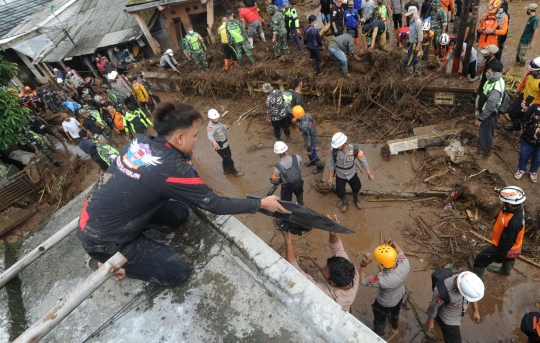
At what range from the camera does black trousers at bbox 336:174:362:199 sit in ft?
20.3

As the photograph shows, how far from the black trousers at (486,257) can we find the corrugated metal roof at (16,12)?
28414mm

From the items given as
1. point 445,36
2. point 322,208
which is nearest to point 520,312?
point 322,208

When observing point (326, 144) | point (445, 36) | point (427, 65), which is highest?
point (445, 36)

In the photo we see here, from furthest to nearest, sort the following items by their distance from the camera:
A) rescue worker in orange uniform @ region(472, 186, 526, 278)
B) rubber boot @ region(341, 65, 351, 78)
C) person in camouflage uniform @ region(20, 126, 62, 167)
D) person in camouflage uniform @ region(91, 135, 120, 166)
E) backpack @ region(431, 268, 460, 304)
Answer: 1. person in camouflage uniform @ region(20, 126, 62, 167)
2. rubber boot @ region(341, 65, 351, 78)
3. person in camouflage uniform @ region(91, 135, 120, 166)
4. rescue worker in orange uniform @ region(472, 186, 526, 278)
5. backpack @ region(431, 268, 460, 304)

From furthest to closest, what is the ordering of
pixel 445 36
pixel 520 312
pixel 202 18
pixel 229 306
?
pixel 202 18
pixel 445 36
pixel 520 312
pixel 229 306

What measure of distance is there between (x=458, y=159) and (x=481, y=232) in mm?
1851

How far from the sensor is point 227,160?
26.7 feet

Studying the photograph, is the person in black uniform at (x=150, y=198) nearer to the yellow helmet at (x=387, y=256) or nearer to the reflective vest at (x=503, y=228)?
the yellow helmet at (x=387, y=256)

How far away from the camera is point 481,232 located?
5598mm

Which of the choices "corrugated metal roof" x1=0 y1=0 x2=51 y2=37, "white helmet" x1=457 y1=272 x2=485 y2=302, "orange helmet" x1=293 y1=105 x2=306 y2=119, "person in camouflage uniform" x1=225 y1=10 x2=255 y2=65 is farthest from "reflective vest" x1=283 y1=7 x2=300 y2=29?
"corrugated metal roof" x1=0 y1=0 x2=51 y2=37

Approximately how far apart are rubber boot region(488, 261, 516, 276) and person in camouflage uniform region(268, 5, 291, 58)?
9.28m

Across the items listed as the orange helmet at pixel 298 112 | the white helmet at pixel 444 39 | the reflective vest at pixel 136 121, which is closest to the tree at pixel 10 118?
the reflective vest at pixel 136 121

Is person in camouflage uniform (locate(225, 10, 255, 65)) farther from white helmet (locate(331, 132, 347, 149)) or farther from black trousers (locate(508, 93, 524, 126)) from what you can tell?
black trousers (locate(508, 93, 524, 126))

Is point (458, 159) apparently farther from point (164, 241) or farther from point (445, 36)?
point (164, 241)
